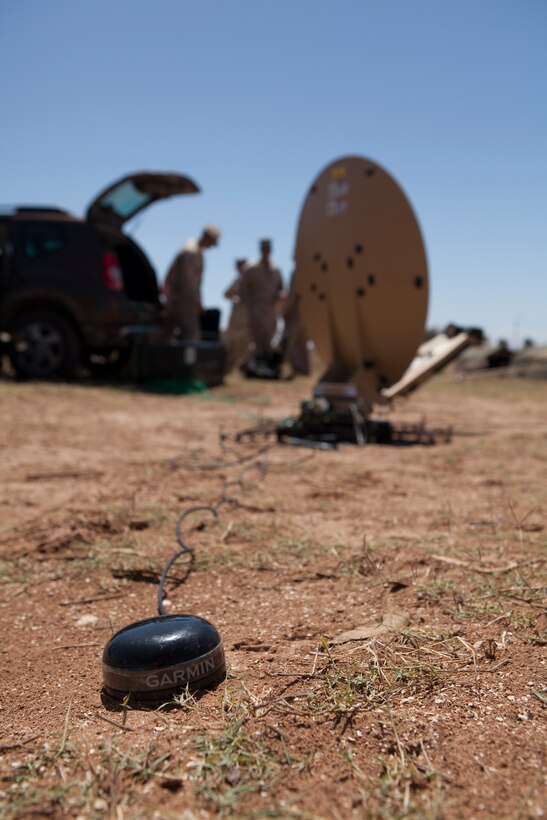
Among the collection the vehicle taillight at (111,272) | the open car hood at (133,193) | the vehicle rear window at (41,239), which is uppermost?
the open car hood at (133,193)

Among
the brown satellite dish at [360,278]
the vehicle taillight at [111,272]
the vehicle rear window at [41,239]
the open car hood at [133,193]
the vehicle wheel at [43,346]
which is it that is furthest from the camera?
the open car hood at [133,193]

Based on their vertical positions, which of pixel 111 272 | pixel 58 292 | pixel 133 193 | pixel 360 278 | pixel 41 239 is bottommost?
pixel 360 278

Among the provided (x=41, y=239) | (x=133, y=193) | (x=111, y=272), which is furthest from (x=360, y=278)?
(x=133, y=193)

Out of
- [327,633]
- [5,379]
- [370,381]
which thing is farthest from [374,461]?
[5,379]

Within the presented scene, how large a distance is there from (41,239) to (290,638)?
8.30m

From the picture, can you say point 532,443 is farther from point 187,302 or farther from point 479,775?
point 187,302

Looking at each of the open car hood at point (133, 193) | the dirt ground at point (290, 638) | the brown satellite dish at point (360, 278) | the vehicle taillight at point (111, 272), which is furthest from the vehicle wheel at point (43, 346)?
the dirt ground at point (290, 638)

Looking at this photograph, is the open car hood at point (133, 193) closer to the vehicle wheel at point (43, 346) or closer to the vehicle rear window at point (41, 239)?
the vehicle rear window at point (41, 239)

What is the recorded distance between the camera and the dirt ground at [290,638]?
54.8 inches

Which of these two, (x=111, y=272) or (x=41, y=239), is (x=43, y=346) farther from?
(x=41, y=239)

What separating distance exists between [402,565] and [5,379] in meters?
7.56

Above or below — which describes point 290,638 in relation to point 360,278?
below

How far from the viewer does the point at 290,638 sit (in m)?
2.11

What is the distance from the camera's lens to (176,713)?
1.70 meters
